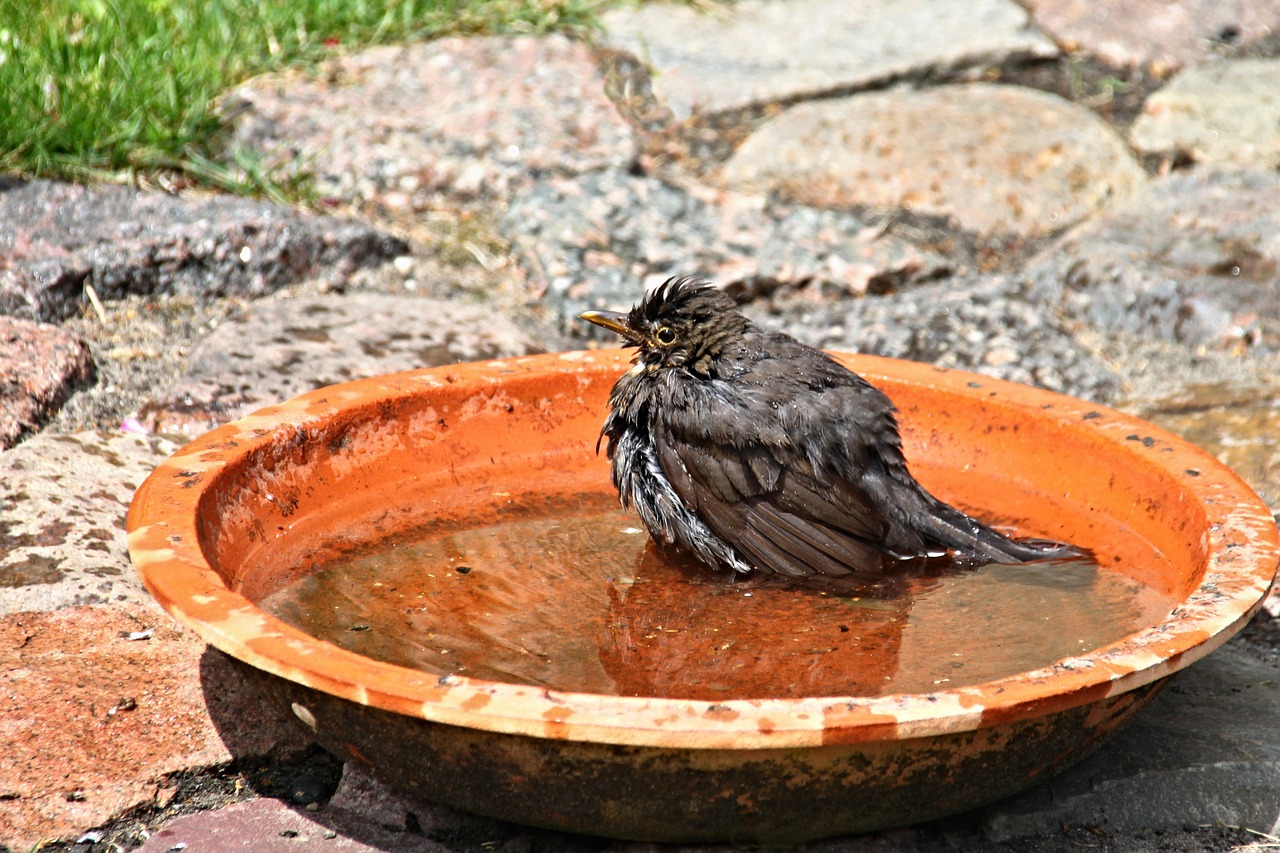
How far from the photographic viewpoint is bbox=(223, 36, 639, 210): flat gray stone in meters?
5.72

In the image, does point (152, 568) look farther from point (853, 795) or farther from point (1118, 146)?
point (1118, 146)

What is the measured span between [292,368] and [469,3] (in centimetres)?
297

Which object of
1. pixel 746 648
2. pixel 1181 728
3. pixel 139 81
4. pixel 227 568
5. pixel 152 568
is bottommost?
pixel 1181 728

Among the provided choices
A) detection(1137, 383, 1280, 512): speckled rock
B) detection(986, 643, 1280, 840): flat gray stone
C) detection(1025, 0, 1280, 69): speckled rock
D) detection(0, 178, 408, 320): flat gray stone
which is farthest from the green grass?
detection(986, 643, 1280, 840): flat gray stone

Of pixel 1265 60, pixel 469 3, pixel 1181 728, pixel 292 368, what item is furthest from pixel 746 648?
pixel 1265 60

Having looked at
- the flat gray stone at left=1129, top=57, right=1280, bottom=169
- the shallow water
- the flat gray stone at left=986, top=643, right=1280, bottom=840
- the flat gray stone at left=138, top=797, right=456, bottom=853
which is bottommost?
Result: the flat gray stone at left=986, top=643, right=1280, bottom=840

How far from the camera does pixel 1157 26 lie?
278 inches

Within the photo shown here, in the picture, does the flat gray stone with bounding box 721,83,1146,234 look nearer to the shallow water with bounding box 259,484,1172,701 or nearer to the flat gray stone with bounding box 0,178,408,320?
the flat gray stone with bounding box 0,178,408,320

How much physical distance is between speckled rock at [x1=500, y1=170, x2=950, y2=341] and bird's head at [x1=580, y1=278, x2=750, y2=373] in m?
1.21

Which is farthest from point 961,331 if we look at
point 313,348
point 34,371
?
point 34,371

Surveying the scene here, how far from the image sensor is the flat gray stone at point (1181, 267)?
16.9 ft

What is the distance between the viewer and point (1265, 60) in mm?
6805

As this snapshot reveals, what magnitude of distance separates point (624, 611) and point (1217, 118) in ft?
14.8

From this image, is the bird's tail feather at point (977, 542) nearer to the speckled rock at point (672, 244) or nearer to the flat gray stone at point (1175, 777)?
the flat gray stone at point (1175, 777)
